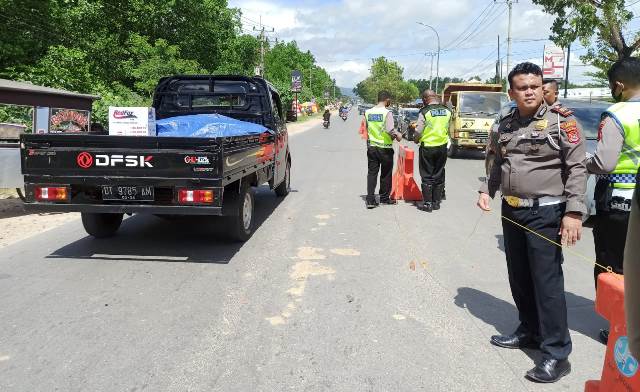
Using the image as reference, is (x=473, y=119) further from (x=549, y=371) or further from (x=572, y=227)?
(x=549, y=371)

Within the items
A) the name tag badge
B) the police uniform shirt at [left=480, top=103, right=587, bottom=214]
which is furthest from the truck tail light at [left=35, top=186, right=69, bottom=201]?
the name tag badge

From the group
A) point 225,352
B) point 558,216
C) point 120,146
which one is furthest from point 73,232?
point 558,216

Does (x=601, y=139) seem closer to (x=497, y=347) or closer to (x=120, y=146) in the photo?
(x=497, y=347)

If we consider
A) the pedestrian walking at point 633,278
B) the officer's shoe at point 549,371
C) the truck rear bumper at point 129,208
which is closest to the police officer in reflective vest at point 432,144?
the truck rear bumper at point 129,208

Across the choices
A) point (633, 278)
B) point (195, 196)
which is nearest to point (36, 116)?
point (195, 196)

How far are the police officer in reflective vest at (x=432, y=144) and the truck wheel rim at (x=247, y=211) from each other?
3.29 meters

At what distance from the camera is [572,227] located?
10.3ft

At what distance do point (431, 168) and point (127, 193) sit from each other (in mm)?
5125

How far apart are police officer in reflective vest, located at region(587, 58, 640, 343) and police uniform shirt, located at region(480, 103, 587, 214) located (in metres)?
0.37

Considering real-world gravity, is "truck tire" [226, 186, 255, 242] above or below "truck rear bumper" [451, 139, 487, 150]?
below

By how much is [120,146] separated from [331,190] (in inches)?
232

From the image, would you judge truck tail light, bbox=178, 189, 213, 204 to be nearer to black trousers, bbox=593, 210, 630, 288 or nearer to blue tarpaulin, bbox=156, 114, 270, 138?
blue tarpaulin, bbox=156, 114, 270, 138

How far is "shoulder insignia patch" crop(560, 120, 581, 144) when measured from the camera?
3.18 meters

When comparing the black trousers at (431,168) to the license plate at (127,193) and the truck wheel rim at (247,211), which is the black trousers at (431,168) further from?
the license plate at (127,193)
